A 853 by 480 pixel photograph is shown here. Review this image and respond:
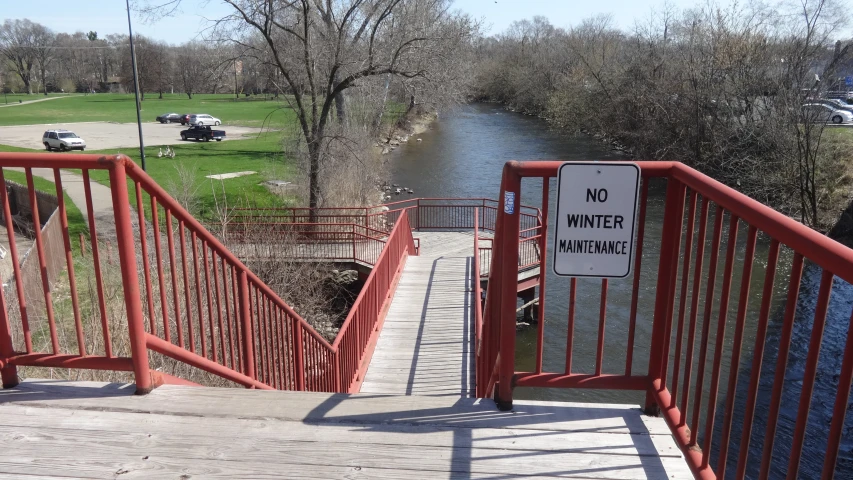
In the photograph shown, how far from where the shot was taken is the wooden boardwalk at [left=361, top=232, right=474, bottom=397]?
8289mm

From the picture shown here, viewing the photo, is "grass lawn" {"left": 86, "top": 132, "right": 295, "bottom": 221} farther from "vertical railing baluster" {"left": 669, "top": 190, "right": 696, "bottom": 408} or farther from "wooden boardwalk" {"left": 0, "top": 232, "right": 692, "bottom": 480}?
"vertical railing baluster" {"left": 669, "top": 190, "right": 696, "bottom": 408}

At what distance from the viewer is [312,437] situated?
2.82 meters

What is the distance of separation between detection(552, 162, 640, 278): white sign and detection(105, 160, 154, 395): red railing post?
199 centimetres

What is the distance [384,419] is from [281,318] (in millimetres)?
2499

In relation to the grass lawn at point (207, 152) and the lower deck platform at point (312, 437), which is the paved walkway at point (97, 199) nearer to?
the grass lawn at point (207, 152)

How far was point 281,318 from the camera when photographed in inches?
206

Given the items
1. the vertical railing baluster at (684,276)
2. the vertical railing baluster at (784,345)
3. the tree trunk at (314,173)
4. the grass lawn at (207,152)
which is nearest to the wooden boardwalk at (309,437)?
the vertical railing baluster at (684,276)

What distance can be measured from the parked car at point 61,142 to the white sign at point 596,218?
45.0m

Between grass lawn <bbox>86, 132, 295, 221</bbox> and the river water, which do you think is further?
grass lawn <bbox>86, 132, 295, 221</bbox>

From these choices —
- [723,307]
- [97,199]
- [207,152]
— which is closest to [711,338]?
[723,307]

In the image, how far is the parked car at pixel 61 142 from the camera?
4075 cm

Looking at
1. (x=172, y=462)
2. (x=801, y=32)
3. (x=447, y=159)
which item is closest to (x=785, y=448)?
(x=172, y=462)

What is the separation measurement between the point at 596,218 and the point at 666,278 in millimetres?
461

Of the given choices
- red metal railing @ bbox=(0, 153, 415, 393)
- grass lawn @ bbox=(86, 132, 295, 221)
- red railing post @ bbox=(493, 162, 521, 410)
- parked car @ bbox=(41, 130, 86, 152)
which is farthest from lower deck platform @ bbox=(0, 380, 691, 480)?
parked car @ bbox=(41, 130, 86, 152)
